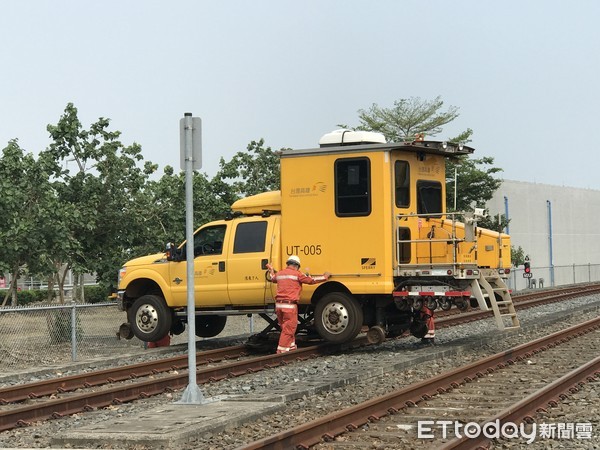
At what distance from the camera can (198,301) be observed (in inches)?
730

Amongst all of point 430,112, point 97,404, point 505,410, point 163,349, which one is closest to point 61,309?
point 163,349

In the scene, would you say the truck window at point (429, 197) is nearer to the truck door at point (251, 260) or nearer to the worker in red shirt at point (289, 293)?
the worker in red shirt at point (289, 293)

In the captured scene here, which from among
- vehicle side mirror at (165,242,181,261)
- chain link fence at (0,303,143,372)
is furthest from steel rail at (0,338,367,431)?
chain link fence at (0,303,143,372)

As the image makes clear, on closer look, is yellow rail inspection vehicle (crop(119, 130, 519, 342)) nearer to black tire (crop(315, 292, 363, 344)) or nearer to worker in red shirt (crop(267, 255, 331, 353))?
black tire (crop(315, 292, 363, 344))

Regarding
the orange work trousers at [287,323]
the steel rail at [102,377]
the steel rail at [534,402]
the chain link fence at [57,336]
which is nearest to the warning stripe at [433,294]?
the orange work trousers at [287,323]

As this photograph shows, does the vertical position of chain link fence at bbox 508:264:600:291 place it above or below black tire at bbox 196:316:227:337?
above

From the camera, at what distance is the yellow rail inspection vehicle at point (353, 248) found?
55.4 feet

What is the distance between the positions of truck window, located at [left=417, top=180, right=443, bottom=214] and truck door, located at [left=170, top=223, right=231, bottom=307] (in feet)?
11.3

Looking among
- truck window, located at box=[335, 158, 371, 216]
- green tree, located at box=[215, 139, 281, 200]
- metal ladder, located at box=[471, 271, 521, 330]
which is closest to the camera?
metal ladder, located at box=[471, 271, 521, 330]

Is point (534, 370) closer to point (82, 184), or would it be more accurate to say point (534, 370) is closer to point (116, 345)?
point (116, 345)

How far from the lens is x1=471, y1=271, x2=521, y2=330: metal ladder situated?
16.7m

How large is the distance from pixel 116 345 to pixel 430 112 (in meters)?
33.2

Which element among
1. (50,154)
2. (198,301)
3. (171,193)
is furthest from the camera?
(171,193)

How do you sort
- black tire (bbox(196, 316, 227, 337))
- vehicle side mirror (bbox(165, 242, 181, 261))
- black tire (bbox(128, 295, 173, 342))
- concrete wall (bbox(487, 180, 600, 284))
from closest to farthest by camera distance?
vehicle side mirror (bbox(165, 242, 181, 261))
black tire (bbox(128, 295, 173, 342))
black tire (bbox(196, 316, 227, 337))
concrete wall (bbox(487, 180, 600, 284))
